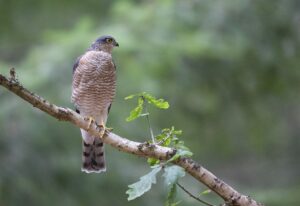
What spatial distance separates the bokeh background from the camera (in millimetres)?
8992

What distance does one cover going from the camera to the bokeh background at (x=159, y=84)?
29.5 ft

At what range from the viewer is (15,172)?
29.3ft

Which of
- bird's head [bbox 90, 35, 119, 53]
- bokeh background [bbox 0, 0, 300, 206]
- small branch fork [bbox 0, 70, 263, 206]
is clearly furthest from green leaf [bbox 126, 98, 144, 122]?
bokeh background [bbox 0, 0, 300, 206]

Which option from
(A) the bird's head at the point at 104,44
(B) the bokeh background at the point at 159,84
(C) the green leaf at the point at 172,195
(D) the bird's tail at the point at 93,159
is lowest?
(C) the green leaf at the point at 172,195

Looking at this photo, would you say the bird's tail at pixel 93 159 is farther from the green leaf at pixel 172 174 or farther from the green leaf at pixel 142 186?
the green leaf at pixel 172 174

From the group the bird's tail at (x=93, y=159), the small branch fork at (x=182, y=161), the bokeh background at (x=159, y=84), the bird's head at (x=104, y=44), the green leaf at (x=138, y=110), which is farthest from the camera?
the bokeh background at (x=159, y=84)

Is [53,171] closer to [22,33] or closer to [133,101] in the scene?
[133,101]

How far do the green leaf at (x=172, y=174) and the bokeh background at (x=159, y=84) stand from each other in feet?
15.7

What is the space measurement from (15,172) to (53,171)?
0.51m

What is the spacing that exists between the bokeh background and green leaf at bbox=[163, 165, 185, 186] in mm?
4778

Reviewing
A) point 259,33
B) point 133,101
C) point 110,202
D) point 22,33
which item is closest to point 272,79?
point 259,33

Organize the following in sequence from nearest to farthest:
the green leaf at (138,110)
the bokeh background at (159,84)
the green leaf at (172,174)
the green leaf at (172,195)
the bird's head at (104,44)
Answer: the green leaf at (172,174) < the green leaf at (172,195) < the green leaf at (138,110) < the bird's head at (104,44) < the bokeh background at (159,84)

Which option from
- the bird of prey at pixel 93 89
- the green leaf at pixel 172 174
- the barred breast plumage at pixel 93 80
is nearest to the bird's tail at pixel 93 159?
the bird of prey at pixel 93 89

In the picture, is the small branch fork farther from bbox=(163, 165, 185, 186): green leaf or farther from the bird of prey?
the bird of prey
